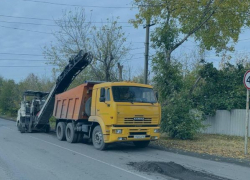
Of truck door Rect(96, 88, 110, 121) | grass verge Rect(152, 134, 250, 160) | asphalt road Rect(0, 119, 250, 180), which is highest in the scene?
truck door Rect(96, 88, 110, 121)

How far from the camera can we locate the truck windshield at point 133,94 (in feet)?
40.3

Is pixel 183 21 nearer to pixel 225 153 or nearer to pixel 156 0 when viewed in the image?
pixel 156 0

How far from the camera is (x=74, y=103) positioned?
50.6ft

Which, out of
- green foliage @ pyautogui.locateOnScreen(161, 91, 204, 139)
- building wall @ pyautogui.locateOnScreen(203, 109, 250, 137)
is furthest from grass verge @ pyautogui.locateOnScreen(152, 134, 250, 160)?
building wall @ pyautogui.locateOnScreen(203, 109, 250, 137)

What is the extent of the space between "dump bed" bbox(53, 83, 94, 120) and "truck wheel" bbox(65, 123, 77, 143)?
46 centimetres

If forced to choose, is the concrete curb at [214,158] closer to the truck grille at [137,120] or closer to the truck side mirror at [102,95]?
the truck grille at [137,120]

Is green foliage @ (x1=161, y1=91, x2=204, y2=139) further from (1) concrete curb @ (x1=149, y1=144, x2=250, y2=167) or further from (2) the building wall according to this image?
(2) the building wall

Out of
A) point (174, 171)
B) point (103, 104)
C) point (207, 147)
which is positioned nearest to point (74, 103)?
point (103, 104)

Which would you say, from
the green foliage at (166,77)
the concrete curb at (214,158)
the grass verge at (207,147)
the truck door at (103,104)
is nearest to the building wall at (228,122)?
Result: the green foliage at (166,77)

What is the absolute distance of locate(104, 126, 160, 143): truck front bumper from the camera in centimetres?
1195

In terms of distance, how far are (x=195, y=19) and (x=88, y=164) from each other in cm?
1051

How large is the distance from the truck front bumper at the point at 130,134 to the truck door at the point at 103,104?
25.3 inches

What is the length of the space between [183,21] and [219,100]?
5.68m

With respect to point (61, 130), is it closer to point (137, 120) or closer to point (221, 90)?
point (137, 120)
